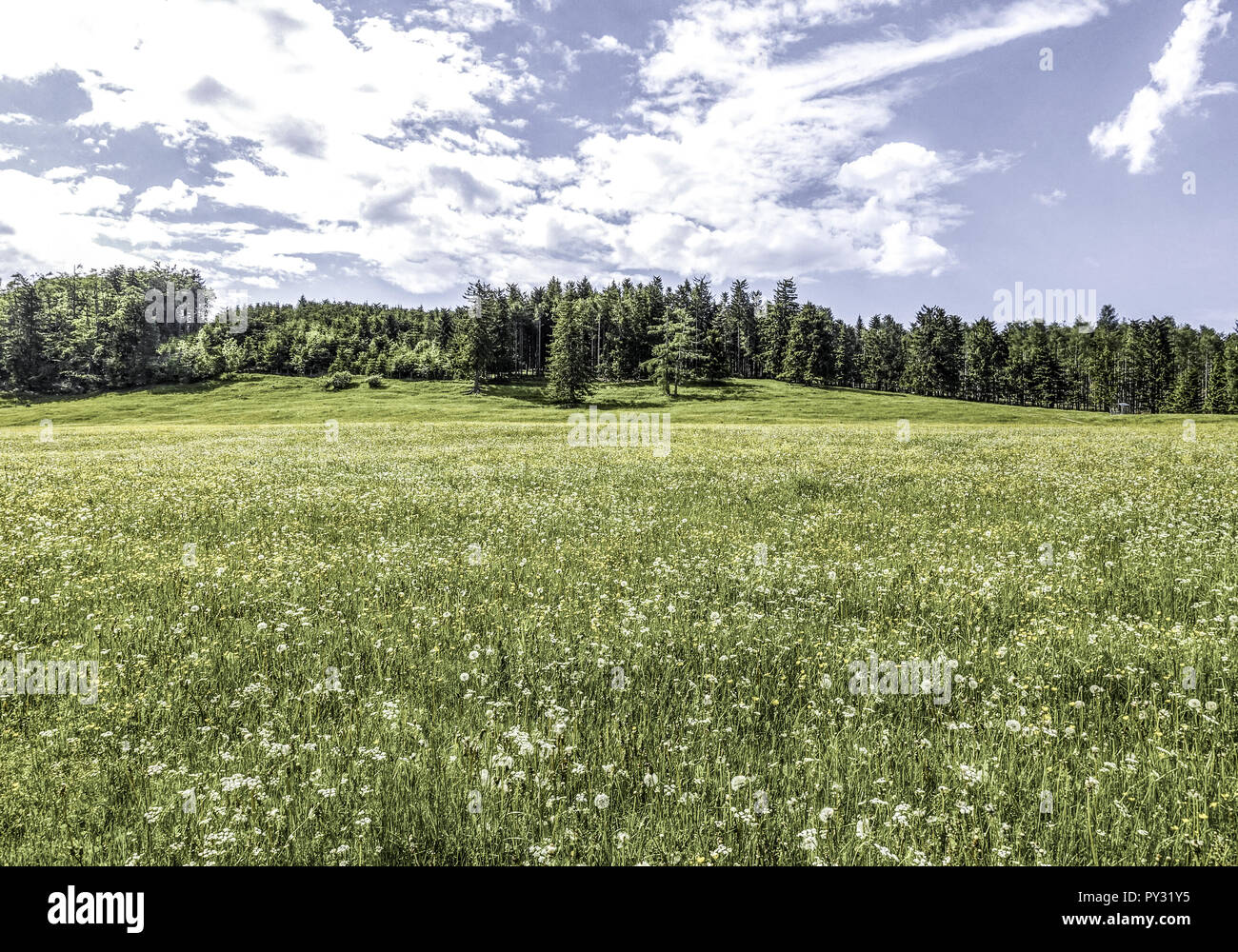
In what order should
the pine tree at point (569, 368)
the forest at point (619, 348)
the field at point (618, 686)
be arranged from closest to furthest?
the field at point (618, 686) < the pine tree at point (569, 368) < the forest at point (619, 348)

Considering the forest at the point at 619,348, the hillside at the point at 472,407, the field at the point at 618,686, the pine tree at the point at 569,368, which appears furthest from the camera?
the forest at the point at 619,348

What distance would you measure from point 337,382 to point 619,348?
5621cm

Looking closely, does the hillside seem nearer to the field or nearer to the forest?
the forest

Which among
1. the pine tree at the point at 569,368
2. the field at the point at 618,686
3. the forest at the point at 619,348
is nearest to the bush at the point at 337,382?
the forest at the point at 619,348

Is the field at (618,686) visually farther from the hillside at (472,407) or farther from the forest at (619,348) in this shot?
the forest at (619,348)

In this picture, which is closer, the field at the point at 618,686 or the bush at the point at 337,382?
the field at the point at 618,686

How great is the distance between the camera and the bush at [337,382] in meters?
112

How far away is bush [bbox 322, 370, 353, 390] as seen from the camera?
112387 millimetres

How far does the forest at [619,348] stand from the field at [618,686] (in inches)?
3257

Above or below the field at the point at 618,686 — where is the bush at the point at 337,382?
above

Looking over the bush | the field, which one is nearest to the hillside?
the bush

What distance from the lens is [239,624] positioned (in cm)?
660
